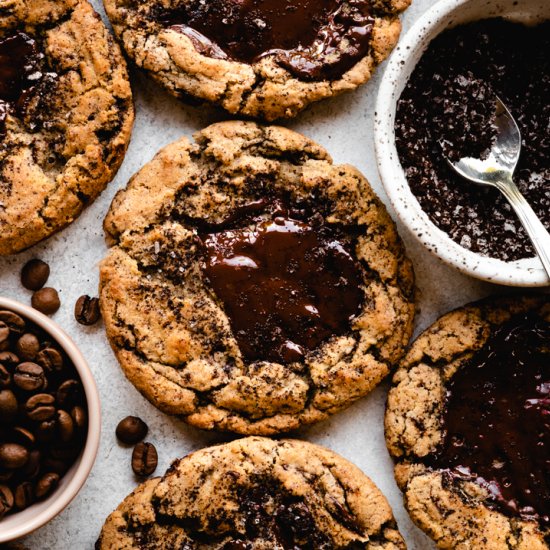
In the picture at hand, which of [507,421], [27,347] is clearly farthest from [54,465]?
[507,421]

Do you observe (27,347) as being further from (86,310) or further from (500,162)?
(500,162)

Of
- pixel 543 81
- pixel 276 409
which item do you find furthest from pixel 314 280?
pixel 543 81

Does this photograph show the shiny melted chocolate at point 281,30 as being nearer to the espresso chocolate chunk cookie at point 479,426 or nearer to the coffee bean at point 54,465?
the espresso chocolate chunk cookie at point 479,426

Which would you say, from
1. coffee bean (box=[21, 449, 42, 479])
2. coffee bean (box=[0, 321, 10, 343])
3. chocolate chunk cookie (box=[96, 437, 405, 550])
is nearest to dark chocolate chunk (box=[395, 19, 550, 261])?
chocolate chunk cookie (box=[96, 437, 405, 550])

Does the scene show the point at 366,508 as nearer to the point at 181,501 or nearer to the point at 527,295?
the point at 181,501

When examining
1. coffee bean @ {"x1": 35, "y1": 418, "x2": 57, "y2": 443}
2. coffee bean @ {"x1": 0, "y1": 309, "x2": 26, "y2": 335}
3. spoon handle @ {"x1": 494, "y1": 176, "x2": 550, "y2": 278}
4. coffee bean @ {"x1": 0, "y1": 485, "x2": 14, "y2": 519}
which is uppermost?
coffee bean @ {"x1": 0, "y1": 309, "x2": 26, "y2": 335}

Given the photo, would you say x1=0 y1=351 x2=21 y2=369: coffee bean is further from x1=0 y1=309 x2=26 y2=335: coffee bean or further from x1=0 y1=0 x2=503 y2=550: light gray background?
x1=0 y1=0 x2=503 y2=550: light gray background
